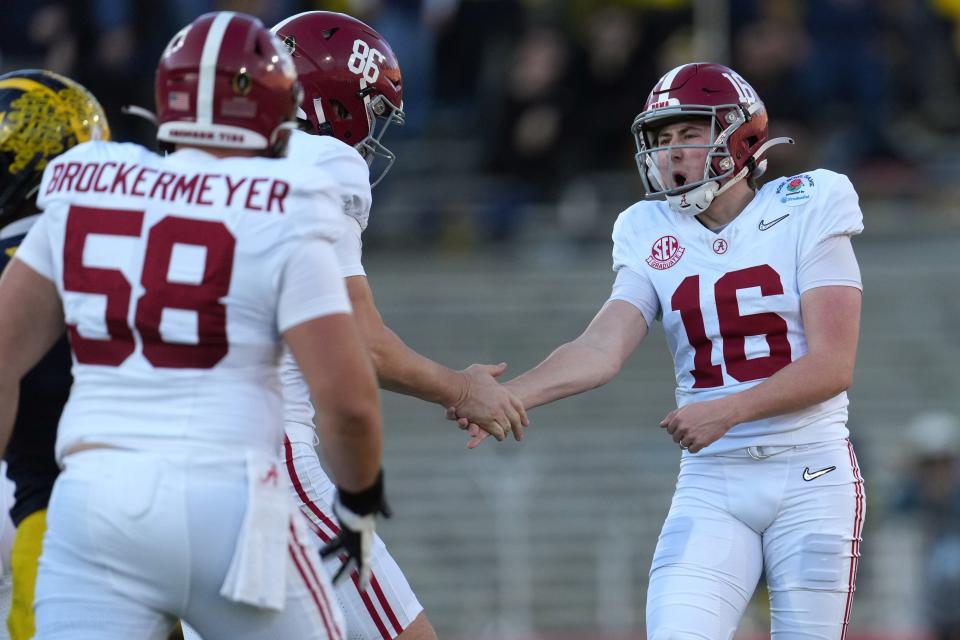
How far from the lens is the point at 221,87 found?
148 inches

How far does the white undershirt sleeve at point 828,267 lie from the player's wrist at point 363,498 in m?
1.85

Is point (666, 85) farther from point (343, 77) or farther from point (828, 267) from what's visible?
point (343, 77)

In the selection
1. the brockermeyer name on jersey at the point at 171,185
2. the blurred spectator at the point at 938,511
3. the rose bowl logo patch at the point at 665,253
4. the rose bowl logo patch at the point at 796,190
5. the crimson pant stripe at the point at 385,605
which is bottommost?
the blurred spectator at the point at 938,511

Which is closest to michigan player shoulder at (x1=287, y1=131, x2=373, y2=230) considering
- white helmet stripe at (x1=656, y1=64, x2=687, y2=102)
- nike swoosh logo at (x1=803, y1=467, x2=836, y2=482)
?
white helmet stripe at (x1=656, y1=64, x2=687, y2=102)

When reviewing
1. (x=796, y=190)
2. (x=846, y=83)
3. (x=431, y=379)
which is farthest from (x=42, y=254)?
(x=846, y=83)

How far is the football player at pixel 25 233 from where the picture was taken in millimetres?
4262

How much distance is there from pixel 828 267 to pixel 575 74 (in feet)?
27.6

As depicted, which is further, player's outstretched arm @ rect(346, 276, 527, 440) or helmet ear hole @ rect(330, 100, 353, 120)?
helmet ear hole @ rect(330, 100, 353, 120)

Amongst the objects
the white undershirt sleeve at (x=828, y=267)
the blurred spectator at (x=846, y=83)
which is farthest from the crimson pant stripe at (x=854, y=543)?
the blurred spectator at (x=846, y=83)

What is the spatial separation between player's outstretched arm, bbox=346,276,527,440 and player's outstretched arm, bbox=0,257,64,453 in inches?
39.7

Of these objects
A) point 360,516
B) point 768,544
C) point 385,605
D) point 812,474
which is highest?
point 360,516

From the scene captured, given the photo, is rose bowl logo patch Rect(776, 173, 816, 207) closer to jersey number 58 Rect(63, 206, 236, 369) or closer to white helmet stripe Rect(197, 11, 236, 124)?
white helmet stripe Rect(197, 11, 236, 124)

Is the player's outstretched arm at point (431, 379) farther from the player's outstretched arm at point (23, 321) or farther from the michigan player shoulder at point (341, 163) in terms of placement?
the player's outstretched arm at point (23, 321)

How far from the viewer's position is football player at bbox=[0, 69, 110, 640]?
14.0 ft
